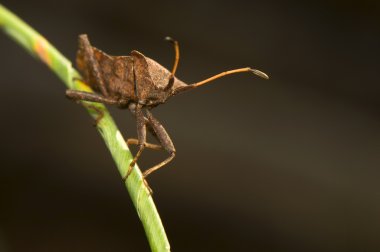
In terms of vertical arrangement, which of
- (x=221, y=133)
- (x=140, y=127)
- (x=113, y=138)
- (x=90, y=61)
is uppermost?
(x=90, y=61)

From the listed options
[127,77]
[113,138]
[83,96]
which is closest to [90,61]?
[127,77]

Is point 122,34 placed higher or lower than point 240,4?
lower

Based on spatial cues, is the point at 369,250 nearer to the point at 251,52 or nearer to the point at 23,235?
the point at 251,52

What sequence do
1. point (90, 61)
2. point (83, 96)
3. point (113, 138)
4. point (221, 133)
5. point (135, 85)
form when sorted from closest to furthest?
point (113, 138), point (83, 96), point (135, 85), point (90, 61), point (221, 133)

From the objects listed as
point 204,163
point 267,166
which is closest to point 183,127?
point 204,163

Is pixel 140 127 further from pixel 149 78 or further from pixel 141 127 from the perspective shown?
pixel 149 78
